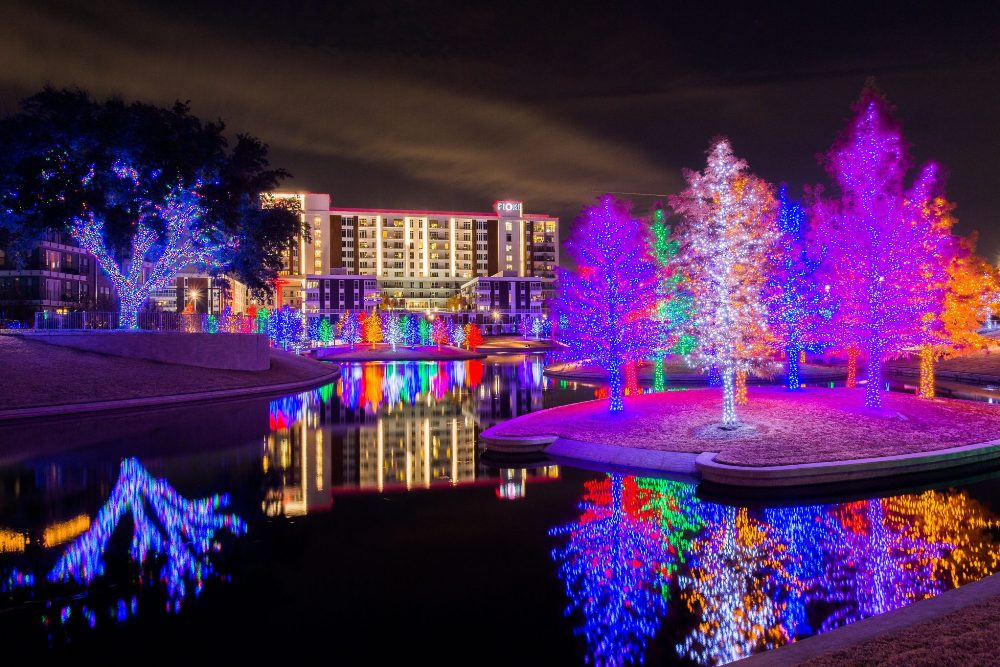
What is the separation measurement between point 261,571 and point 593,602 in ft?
16.8

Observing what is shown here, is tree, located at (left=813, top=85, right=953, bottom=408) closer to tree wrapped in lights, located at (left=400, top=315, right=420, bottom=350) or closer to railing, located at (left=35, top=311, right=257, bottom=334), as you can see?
railing, located at (left=35, top=311, right=257, bottom=334)

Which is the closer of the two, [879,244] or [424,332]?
[879,244]

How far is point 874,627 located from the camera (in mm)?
6844

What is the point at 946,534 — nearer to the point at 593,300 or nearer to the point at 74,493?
the point at 593,300

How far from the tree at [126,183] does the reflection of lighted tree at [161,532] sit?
1116 inches

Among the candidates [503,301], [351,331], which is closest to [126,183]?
[351,331]

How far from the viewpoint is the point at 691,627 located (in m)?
7.92

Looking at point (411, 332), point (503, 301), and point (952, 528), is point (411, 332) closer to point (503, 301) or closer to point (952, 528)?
point (503, 301)

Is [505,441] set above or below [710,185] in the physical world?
below

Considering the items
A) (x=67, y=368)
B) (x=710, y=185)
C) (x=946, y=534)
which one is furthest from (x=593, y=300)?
(x=67, y=368)

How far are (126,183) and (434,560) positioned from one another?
36781 millimetres

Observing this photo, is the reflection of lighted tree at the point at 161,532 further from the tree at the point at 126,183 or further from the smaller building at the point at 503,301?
the smaller building at the point at 503,301

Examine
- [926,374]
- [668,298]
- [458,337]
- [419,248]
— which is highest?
[419,248]

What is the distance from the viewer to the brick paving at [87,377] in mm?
28062
